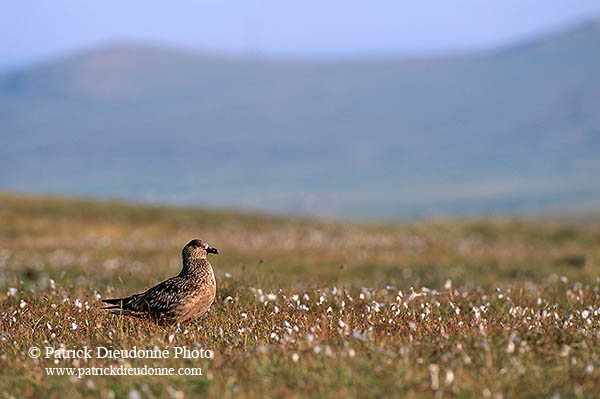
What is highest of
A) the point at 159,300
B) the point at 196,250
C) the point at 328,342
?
the point at 196,250

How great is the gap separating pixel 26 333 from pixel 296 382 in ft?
11.0

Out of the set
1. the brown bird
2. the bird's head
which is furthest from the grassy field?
the bird's head

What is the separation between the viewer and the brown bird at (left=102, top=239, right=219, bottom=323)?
7.95 metres

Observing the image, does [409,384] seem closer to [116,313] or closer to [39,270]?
[116,313]

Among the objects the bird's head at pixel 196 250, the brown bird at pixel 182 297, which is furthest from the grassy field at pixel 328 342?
the bird's head at pixel 196 250

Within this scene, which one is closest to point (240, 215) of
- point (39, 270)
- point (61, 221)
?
point (61, 221)

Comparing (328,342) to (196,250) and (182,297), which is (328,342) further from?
(196,250)

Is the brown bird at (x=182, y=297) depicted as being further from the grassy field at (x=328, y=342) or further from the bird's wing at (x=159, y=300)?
the grassy field at (x=328, y=342)

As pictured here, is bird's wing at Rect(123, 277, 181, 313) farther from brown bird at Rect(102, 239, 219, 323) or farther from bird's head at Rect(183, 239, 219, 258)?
bird's head at Rect(183, 239, 219, 258)

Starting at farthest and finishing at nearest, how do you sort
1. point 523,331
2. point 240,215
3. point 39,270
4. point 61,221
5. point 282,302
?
point 240,215 < point 61,221 < point 39,270 < point 282,302 < point 523,331

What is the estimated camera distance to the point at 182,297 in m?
7.91

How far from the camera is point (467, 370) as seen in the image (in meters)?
5.62

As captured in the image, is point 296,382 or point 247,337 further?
point 247,337

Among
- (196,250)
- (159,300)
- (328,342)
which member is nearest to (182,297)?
(159,300)
